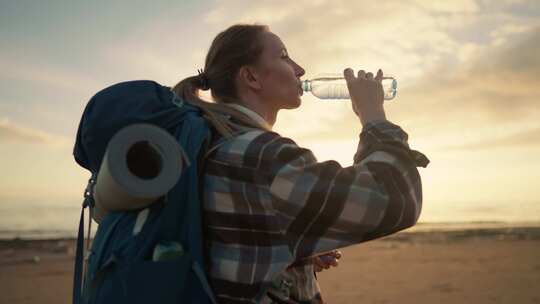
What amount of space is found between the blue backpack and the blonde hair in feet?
1.39

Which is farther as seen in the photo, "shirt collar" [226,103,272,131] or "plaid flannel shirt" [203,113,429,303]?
"shirt collar" [226,103,272,131]

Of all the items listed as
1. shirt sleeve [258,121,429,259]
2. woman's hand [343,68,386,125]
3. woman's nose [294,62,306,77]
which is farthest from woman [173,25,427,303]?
woman's nose [294,62,306,77]

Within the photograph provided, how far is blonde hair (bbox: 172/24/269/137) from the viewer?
2.26m

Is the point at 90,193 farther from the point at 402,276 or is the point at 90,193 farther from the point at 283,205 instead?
the point at 402,276

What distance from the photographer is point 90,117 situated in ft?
5.70

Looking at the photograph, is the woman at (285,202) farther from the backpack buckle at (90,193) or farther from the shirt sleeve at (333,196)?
the backpack buckle at (90,193)

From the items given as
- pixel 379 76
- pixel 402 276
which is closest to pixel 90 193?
pixel 379 76

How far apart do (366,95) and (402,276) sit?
9917 millimetres

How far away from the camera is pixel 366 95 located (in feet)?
6.54

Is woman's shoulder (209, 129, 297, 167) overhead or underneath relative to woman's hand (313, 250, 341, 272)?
overhead

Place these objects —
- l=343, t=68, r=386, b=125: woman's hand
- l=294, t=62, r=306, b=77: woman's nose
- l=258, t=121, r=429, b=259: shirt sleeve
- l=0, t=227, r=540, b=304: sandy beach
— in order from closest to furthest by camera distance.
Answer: l=258, t=121, r=429, b=259: shirt sleeve < l=343, t=68, r=386, b=125: woman's hand < l=294, t=62, r=306, b=77: woman's nose < l=0, t=227, r=540, b=304: sandy beach

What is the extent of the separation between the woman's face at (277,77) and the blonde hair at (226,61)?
41mm

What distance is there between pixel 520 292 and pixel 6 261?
1262 cm

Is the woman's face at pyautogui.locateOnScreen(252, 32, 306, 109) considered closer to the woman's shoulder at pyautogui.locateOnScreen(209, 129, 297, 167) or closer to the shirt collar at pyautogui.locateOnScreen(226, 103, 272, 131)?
the shirt collar at pyautogui.locateOnScreen(226, 103, 272, 131)
